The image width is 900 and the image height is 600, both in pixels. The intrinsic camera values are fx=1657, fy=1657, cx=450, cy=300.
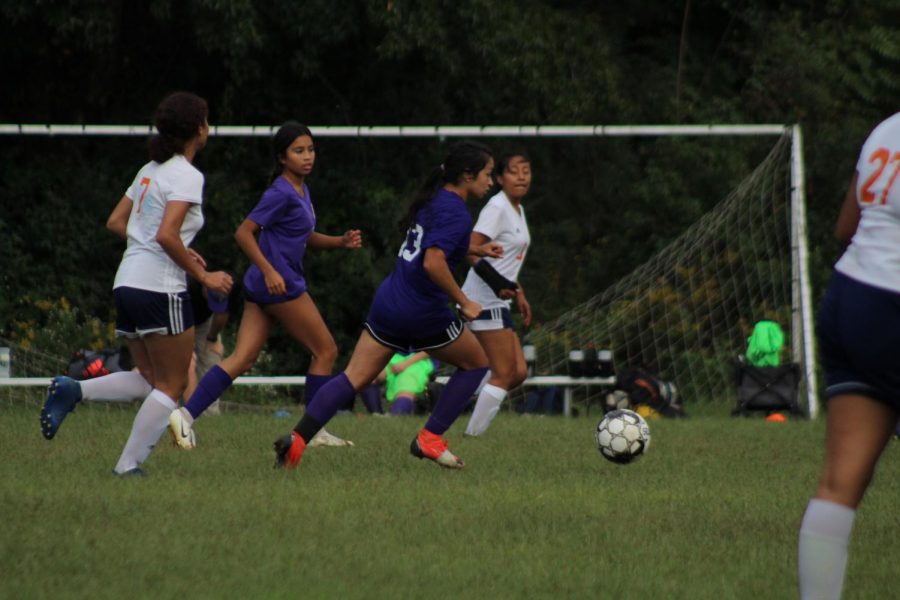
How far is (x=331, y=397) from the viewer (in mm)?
8102

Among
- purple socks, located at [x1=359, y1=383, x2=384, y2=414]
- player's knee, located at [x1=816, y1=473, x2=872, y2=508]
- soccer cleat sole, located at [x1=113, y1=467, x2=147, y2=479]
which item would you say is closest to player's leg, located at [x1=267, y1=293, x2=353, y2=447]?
soccer cleat sole, located at [x1=113, y1=467, x2=147, y2=479]

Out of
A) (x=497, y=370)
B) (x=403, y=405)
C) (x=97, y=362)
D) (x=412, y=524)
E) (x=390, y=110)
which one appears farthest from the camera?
(x=390, y=110)

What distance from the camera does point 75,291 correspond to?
17.2 metres

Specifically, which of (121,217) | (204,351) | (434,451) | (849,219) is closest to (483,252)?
(434,451)

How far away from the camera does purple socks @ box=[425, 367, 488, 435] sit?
8.69 m

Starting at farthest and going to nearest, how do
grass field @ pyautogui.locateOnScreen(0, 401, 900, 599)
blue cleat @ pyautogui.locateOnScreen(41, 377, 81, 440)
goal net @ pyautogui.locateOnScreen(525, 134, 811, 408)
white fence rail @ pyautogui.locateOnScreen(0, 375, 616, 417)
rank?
goal net @ pyautogui.locateOnScreen(525, 134, 811, 408)
white fence rail @ pyautogui.locateOnScreen(0, 375, 616, 417)
blue cleat @ pyautogui.locateOnScreen(41, 377, 81, 440)
grass field @ pyautogui.locateOnScreen(0, 401, 900, 599)

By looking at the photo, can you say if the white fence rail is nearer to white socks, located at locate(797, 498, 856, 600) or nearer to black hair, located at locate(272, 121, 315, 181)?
black hair, located at locate(272, 121, 315, 181)

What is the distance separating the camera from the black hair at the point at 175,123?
737cm

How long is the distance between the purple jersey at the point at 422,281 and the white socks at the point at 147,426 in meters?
1.34

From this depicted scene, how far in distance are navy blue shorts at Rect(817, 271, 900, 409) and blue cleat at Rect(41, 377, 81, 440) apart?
458cm

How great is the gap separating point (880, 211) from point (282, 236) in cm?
543

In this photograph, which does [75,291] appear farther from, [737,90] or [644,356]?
[737,90]

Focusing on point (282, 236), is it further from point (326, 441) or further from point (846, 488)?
point (846, 488)

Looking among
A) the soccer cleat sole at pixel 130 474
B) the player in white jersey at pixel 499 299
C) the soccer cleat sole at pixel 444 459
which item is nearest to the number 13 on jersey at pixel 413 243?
the soccer cleat sole at pixel 444 459
